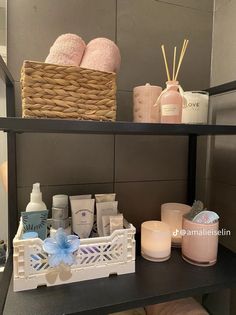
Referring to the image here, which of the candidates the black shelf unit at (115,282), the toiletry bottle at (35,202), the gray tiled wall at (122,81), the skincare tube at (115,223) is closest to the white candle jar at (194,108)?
the black shelf unit at (115,282)

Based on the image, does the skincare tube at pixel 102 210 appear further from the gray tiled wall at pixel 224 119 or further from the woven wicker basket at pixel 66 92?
the gray tiled wall at pixel 224 119

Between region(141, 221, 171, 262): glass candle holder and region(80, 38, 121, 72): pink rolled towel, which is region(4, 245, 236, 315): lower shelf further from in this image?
region(80, 38, 121, 72): pink rolled towel

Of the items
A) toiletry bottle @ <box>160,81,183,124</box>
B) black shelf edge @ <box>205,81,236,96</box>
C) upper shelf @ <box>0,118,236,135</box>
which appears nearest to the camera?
upper shelf @ <box>0,118,236,135</box>

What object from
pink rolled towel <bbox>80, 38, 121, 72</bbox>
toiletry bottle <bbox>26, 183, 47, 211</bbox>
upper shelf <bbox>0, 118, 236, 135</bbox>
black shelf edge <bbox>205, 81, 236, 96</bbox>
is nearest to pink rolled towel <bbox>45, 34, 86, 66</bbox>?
pink rolled towel <bbox>80, 38, 121, 72</bbox>

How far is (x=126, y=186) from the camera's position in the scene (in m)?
0.80

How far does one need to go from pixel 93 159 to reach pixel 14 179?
0.74ft

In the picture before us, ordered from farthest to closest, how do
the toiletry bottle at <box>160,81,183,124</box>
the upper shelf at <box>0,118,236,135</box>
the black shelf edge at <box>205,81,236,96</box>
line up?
1. the black shelf edge at <box>205,81,236,96</box>
2. the toiletry bottle at <box>160,81,183,124</box>
3. the upper shelf at <box>0,118,236,135</box>

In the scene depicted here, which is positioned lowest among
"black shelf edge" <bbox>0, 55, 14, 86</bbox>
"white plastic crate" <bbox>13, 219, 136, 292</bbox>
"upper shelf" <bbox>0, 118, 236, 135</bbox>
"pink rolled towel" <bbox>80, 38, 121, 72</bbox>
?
"white plastic crate" <bbox>13, 219, 136, 292</bbox>

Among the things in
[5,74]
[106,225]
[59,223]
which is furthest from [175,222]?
[5,74]

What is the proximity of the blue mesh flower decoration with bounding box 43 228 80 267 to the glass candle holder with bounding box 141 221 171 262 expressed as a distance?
0.19 metres

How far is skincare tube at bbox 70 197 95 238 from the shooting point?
0.60m

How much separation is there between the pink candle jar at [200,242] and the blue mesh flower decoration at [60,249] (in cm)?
27

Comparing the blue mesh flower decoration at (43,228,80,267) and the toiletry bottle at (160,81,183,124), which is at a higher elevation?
the toiletry bottle at (160,81,183,124)

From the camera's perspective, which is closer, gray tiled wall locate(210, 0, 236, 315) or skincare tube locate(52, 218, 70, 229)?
skincare tube locate(52, 218, 70, 229)
